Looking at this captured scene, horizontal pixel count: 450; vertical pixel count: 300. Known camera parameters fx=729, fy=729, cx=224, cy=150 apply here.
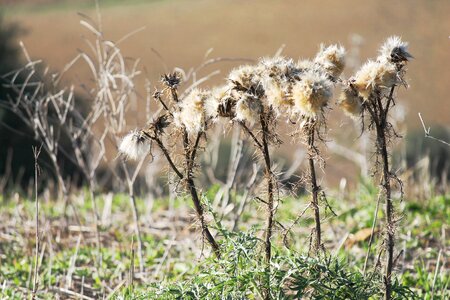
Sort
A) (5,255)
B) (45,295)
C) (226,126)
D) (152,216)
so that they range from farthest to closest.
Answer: (152,216) → (5,255) → (45,295) → (226,126)

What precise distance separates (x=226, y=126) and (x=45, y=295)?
1679 mm

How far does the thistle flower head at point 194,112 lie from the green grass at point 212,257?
34 cm

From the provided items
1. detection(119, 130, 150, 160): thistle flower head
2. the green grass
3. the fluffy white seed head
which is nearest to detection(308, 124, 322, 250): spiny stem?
the green grass

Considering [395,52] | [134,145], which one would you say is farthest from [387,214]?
[134,145]

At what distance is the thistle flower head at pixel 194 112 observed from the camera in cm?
246

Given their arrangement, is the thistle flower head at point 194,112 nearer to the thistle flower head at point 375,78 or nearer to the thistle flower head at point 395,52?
the thistle flower head at point 375,78

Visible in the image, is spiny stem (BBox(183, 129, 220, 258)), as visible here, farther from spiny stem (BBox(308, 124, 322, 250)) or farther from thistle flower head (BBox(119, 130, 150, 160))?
spiny stem (BBox(308, 124, 322, 250))

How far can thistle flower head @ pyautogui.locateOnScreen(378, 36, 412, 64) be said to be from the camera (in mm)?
2410

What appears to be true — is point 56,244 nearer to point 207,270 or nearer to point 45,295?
point 45,295

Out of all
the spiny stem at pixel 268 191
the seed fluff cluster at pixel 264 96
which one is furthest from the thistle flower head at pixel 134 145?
the spiny stem at pixel 268 191

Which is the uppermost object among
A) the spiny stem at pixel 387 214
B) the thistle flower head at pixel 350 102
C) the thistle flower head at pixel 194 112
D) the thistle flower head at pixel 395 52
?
the thistle flower head at pixel 395 52

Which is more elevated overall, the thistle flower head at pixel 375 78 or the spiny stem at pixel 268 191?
the thistle flower head at pixel 375 78

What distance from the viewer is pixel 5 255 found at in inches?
185

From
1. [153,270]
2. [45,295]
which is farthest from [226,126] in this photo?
[153,270]
